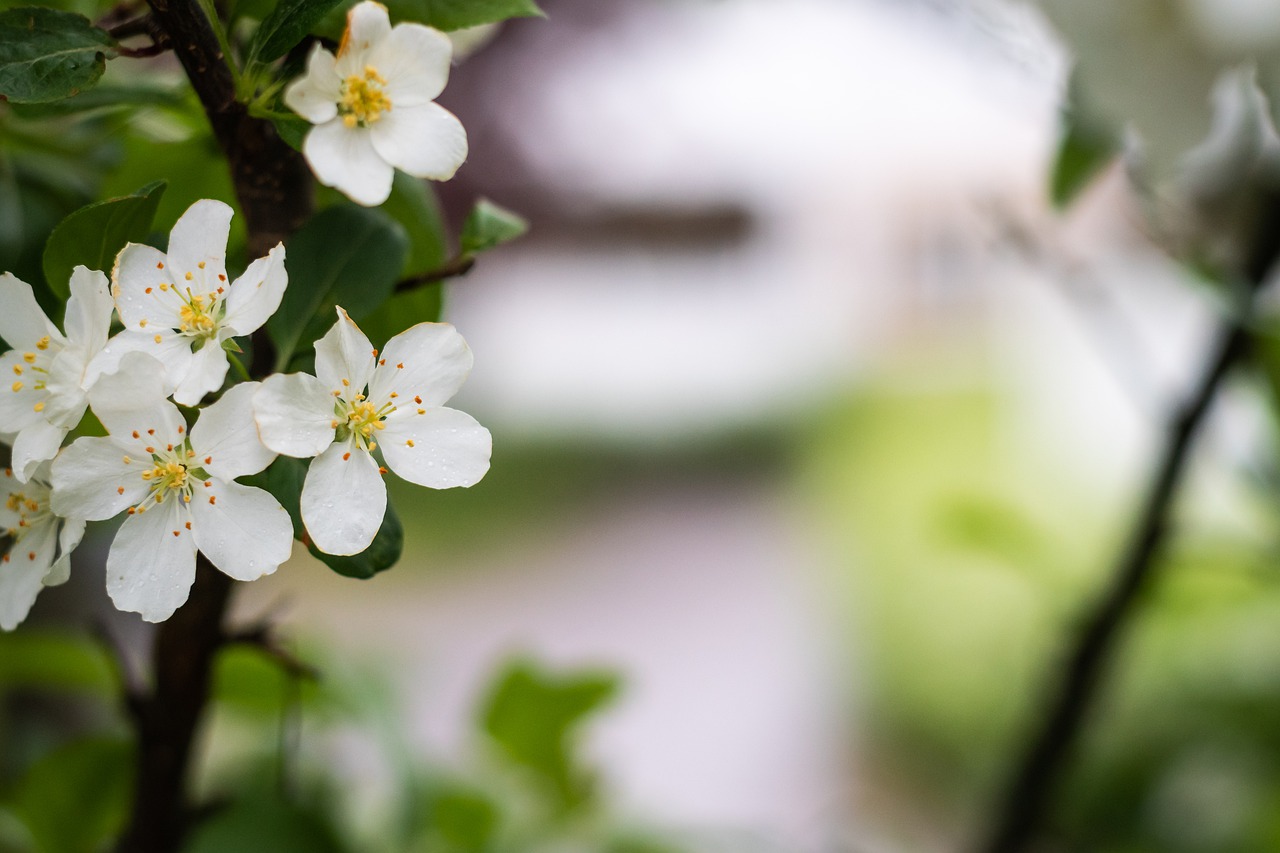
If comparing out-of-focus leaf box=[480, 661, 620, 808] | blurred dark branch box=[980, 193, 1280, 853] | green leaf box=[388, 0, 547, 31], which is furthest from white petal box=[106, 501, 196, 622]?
blurred dark branch box=[980, 193, 1280, 853]

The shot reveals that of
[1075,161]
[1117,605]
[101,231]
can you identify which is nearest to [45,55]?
[101,231]

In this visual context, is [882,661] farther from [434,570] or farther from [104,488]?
[104,488]

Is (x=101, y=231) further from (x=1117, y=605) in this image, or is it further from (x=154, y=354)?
(x=1117, y=605)

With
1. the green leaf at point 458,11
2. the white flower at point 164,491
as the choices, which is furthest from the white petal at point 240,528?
the green leaf at point 458,11

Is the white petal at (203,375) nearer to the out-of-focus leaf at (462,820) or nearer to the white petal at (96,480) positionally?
the white petal at (96,480)

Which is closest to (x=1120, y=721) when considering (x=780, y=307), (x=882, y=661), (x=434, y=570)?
(x=882, y=661)

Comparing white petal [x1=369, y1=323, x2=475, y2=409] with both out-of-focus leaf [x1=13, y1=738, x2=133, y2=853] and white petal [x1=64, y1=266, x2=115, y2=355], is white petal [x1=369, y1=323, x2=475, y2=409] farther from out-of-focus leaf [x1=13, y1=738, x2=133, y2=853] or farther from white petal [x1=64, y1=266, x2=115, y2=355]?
out-of-focus leaf [x1=13, y1=738, x2=133, y2=853]
